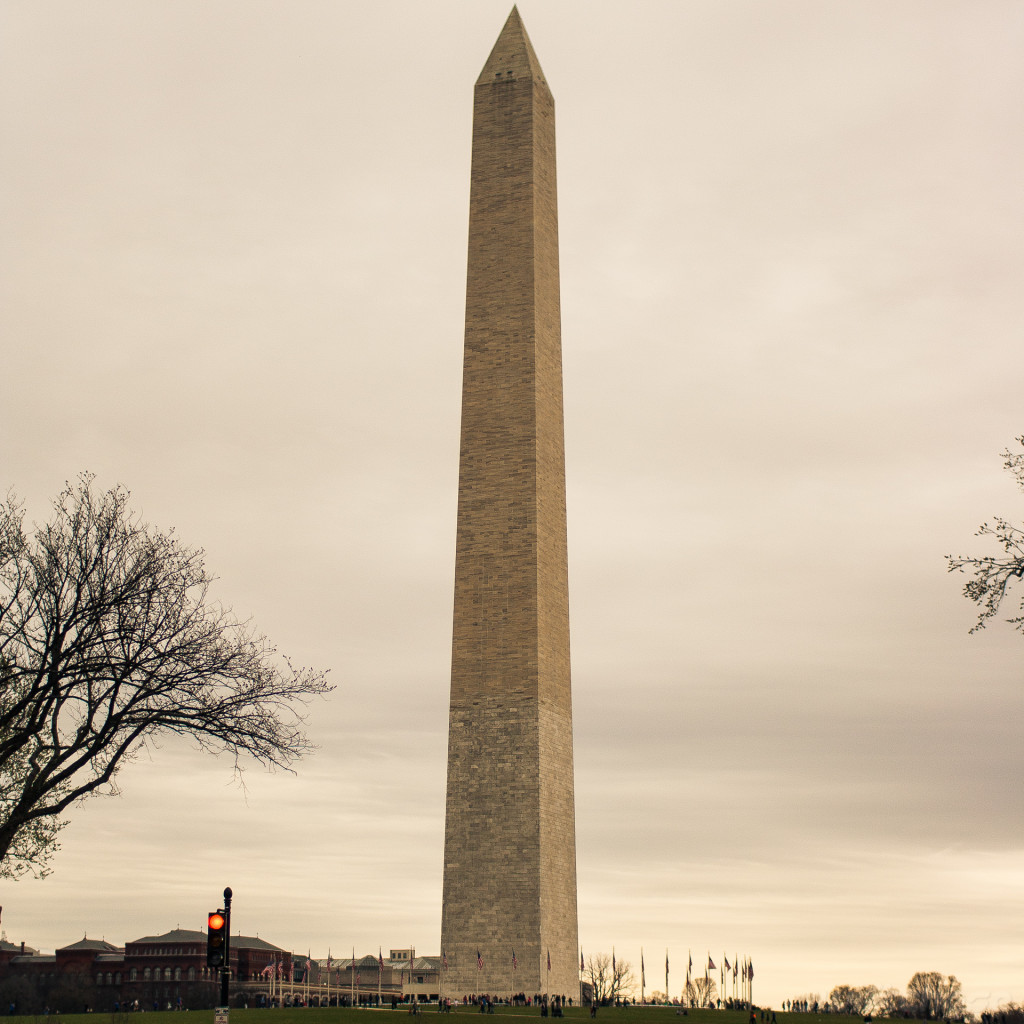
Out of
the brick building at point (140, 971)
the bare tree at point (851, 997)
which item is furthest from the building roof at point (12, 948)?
the bare tree at point (851, 997)

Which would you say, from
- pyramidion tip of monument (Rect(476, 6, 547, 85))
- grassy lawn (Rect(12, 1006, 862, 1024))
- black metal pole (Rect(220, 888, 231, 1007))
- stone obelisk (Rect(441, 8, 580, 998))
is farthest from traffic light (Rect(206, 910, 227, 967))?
pyramidion tip of monument (Rect(476, 6, 547, 85))

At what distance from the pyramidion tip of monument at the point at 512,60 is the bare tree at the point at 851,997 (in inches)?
3698

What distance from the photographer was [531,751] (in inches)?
2116

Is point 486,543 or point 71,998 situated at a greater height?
point 486,543

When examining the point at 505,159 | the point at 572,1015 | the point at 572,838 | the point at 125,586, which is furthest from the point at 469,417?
the point at 125,586

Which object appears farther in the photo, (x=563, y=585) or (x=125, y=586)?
(x=563, y=585)

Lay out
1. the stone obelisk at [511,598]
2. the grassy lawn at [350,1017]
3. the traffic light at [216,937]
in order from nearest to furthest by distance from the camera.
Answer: the traffic light at [216,937] < the grassy lawn at [350,1017] < the stone obelisk at [511,598]

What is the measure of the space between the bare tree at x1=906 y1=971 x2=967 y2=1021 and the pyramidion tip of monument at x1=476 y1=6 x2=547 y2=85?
94632 mm

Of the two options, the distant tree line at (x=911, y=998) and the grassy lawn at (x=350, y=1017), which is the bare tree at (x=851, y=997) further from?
the grassy lawn at (x=350, y=1017)

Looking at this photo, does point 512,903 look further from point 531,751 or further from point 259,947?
point 259,947

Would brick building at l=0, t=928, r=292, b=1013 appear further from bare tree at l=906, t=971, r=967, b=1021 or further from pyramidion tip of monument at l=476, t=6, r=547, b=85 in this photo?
pyramidion tip of monument at l=476, t=6, r=547, b=85

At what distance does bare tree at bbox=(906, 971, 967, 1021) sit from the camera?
420 feet

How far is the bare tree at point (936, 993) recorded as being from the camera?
128 m

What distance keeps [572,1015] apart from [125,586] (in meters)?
27.8
